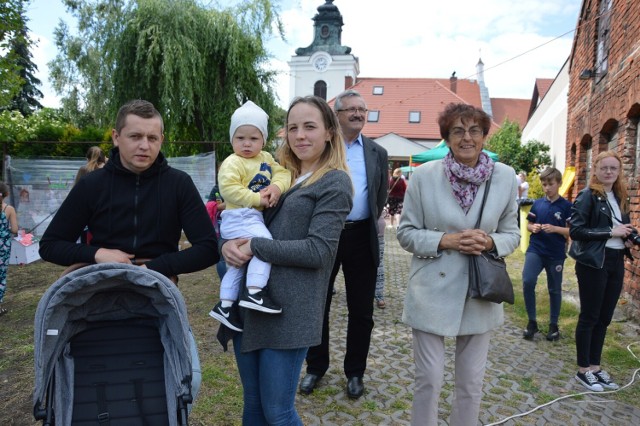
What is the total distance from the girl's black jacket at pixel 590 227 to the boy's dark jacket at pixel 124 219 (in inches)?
133

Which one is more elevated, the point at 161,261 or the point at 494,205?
the point at 494,205

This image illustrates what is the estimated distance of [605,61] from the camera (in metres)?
8.86

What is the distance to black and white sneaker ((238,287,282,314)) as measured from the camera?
205 cm

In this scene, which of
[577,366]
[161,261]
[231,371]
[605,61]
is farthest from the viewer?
[605,61]

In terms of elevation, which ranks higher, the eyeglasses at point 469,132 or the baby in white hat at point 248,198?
the eyeglasses at point 469,132

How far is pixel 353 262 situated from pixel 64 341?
2.12 meters

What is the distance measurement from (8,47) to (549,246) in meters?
7.44

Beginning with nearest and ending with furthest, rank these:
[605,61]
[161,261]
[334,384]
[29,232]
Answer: [161,261], [334,384], [605,61], [29,232]

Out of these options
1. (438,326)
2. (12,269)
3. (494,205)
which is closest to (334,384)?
(438,326)

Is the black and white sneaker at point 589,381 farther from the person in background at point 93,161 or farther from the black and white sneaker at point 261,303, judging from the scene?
the person in background at point 93,161

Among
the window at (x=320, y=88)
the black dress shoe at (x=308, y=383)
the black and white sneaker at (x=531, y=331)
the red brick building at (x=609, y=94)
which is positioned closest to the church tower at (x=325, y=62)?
the window at (x=320, y=88)

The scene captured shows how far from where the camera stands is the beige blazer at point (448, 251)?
8.89 feet

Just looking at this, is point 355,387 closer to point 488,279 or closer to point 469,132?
point 488,279

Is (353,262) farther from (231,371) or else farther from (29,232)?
(29,232)
